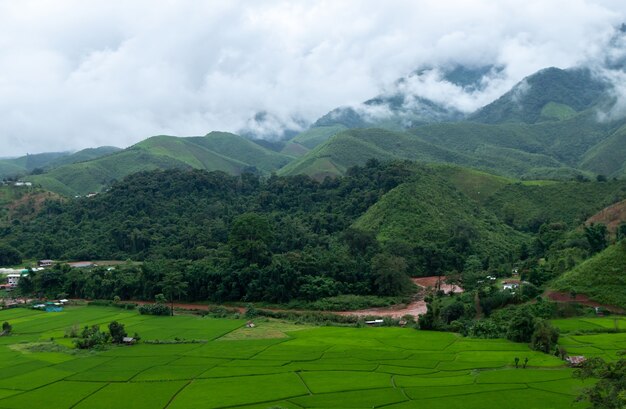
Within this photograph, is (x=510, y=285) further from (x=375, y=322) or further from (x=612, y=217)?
(x=612, y=217)

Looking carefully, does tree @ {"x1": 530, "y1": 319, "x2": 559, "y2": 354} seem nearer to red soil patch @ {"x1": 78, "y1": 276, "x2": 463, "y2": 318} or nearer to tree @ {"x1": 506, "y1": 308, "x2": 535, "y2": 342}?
tree @ {"x1": 506, "y1": 308, "x2": 535, "y2": 342}

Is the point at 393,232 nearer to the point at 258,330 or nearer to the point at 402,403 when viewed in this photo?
the point at 258,330

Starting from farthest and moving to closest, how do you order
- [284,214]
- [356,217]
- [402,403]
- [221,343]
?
1. [284,214]
2. [356,217]
3. [221,343]
4. [402,403]

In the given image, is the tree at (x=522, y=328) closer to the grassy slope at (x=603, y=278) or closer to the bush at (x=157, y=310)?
the grassy slope at (x=603, y=278)

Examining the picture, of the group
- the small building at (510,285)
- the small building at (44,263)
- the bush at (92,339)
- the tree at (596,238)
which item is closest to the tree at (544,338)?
the small building at (510,285)

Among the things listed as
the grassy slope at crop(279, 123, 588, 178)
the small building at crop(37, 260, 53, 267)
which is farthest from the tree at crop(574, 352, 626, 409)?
the grassy slope at crop(279, 123, 588, 178)

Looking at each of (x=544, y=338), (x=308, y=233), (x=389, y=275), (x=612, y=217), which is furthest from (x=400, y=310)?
(x=612, y=217)

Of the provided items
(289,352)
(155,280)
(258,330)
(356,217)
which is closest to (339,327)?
(258,330)
